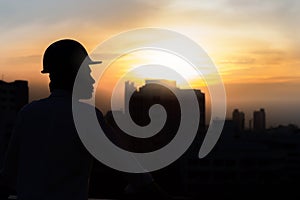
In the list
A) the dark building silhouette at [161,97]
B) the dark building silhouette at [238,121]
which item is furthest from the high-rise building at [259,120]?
the dark building silhouette at [161,97]

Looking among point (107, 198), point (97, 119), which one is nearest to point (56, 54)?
point (97, 119)

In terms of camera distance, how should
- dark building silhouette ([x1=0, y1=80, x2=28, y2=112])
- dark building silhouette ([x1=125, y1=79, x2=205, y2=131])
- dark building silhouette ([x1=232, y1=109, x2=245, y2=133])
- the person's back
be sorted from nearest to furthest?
the person's back
dark building silhouette ([x1=125, y1=79, x2=205, y2=131])
dark building silhouette ([x1=0, y1=80, x2=28, y2=112])
dark building silhouette ([x1=232, y1=109, x2=245, y2=133])

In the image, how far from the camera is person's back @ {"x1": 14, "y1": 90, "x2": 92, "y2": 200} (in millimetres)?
1205

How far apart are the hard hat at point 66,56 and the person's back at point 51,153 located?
63mm

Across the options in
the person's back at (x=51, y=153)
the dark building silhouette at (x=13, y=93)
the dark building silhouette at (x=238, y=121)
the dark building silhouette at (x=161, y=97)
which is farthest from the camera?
the dark building silhouette at (x=238, y=121)

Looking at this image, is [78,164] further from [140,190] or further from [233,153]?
[233,153]

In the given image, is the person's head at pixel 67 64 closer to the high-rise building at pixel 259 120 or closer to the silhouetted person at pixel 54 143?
the silhouetted person at pixel 54 143

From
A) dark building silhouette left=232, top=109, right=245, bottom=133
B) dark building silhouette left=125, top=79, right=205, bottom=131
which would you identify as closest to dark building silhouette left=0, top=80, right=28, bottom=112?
dark building silhouette left=125, top=79, right=205, bottom=131

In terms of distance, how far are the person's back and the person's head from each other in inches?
1.2

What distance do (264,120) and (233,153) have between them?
64.4ft

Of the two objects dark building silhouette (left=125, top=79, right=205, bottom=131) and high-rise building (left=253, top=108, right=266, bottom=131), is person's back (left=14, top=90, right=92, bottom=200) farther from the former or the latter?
high-rise building (left=253, top=108, right=266, bottom=131)

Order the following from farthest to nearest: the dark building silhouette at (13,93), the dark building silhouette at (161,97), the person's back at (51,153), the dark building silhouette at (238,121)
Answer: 1. the dark building silhouette at (238,121)
2. the dark building silhouette at (13,93)
3. the dark building silhouette at (161,97)
4. the person's back at (51,153)

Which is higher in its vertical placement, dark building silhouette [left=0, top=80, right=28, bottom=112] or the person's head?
dark building silhouette [left=0, top=80, right=28, bottom=112]

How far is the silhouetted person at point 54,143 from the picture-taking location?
3.96ft
